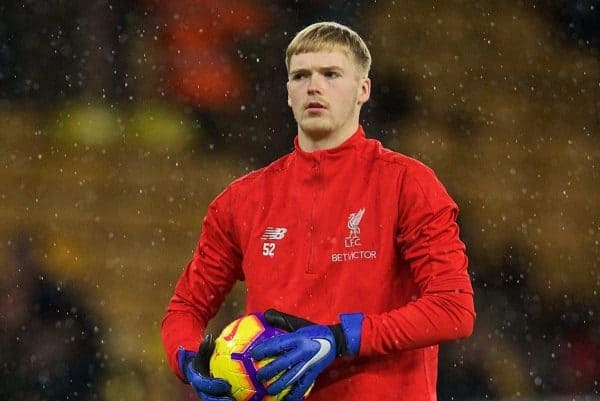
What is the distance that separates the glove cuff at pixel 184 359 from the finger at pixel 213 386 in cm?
15

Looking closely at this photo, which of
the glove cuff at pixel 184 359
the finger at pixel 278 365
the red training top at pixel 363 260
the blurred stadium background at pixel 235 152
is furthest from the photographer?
the blurred stadium background at pixel 235 152

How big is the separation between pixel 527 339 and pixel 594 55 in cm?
179

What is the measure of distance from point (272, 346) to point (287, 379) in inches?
2.9

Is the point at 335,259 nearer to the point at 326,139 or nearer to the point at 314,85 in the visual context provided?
the point at 326,139

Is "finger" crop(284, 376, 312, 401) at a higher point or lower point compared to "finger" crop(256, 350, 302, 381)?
lower

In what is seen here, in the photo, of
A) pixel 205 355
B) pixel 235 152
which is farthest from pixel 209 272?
pixel 235 152

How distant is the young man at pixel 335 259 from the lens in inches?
86.4

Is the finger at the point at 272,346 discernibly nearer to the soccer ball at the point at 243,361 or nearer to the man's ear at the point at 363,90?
the soccer ball at the point at 243,361

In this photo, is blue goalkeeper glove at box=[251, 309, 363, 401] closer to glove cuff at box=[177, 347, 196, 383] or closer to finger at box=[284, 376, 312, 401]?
finger at box=[284, 376, 312, 401]

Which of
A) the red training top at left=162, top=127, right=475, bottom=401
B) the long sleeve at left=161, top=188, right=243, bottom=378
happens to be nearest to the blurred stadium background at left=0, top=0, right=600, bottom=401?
the long sleeve at left=161, top=188, right=243, bottom=378

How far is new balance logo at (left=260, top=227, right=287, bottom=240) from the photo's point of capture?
2.43 m

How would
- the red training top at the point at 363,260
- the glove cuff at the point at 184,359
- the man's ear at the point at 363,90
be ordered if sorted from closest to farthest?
the red training top at the point at 363,260 < the glove cuff at the point at 184,359 < the man's ear at the point at 363,90

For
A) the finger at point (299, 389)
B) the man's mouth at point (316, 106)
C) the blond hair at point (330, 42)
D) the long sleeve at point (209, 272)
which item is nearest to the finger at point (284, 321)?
A: the finger at point (299, 389)

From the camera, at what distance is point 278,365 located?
6.93 ft
